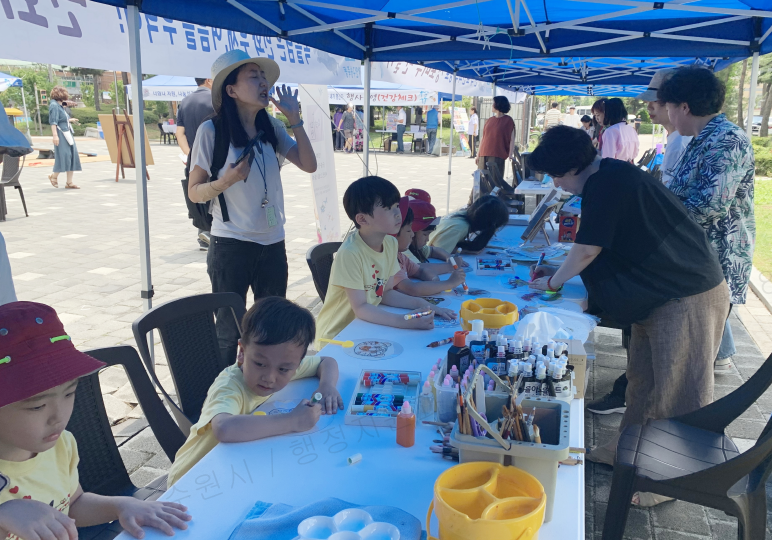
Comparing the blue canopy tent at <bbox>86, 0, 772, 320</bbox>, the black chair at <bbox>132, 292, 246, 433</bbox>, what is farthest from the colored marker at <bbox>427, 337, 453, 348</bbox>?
the blue canopy tent at <bbox>86, 0, 772, 320</bbox>

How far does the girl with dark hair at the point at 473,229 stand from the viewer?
368 cm

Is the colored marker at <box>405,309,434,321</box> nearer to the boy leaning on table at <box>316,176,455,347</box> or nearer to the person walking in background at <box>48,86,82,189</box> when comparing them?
the boy leaning on table at <box>316,176,455,347</box>

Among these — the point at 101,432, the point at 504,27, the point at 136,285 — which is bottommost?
the point at 136,285

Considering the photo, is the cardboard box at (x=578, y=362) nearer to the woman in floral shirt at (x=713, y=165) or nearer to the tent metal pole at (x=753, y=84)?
the woman in floral shirt at (x=713, y=165)

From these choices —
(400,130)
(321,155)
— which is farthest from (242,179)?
(400,130)

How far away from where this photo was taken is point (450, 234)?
145 inches

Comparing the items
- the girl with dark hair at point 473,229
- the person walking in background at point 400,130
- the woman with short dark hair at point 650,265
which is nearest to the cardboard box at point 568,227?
the girl with dark hair at point 473,229

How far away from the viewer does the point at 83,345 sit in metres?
3.80

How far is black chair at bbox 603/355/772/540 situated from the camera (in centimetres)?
171

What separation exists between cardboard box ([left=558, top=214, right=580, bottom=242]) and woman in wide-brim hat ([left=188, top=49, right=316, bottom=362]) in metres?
2.03

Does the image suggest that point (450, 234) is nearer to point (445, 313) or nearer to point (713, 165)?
point (445, 313)

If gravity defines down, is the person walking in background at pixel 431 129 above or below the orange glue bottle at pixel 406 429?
above

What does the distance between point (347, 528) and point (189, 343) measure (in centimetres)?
131

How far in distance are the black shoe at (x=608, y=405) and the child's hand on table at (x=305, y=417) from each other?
230 centimetres
